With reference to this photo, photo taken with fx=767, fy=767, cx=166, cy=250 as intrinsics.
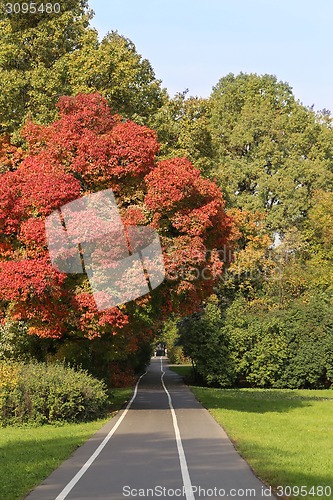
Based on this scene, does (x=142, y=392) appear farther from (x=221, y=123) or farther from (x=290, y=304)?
(x=221, y=123)

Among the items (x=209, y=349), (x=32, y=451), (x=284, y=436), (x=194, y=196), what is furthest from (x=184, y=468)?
(x=209, y=349)

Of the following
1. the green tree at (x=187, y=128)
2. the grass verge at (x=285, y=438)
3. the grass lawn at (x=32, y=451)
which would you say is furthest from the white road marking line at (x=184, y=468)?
the green tree at (x=187, y=128)

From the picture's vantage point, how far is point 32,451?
18000 mm

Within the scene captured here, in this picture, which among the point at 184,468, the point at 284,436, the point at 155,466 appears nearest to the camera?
the point at 184,468

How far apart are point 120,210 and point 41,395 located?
686 cm

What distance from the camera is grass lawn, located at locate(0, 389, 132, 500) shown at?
13.7m

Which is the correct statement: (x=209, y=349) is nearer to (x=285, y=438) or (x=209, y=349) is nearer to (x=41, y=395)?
(x=41, y=395)

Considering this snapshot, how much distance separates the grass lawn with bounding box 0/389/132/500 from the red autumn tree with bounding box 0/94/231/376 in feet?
11.8

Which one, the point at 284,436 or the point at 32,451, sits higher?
the point at 32,451

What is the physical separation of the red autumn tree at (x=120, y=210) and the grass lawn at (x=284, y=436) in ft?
16.0

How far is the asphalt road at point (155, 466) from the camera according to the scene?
1237 cm

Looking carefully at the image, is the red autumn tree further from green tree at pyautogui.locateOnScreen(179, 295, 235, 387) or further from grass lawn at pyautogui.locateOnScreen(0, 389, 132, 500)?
green tree at pyautogui.locateOnScreen(179, 295, 235, 387)

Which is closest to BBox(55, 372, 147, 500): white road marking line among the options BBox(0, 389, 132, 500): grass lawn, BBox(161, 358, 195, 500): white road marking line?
BBox(0, 389, 132, 500): grass lawn

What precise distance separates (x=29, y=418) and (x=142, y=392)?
17798 mm
